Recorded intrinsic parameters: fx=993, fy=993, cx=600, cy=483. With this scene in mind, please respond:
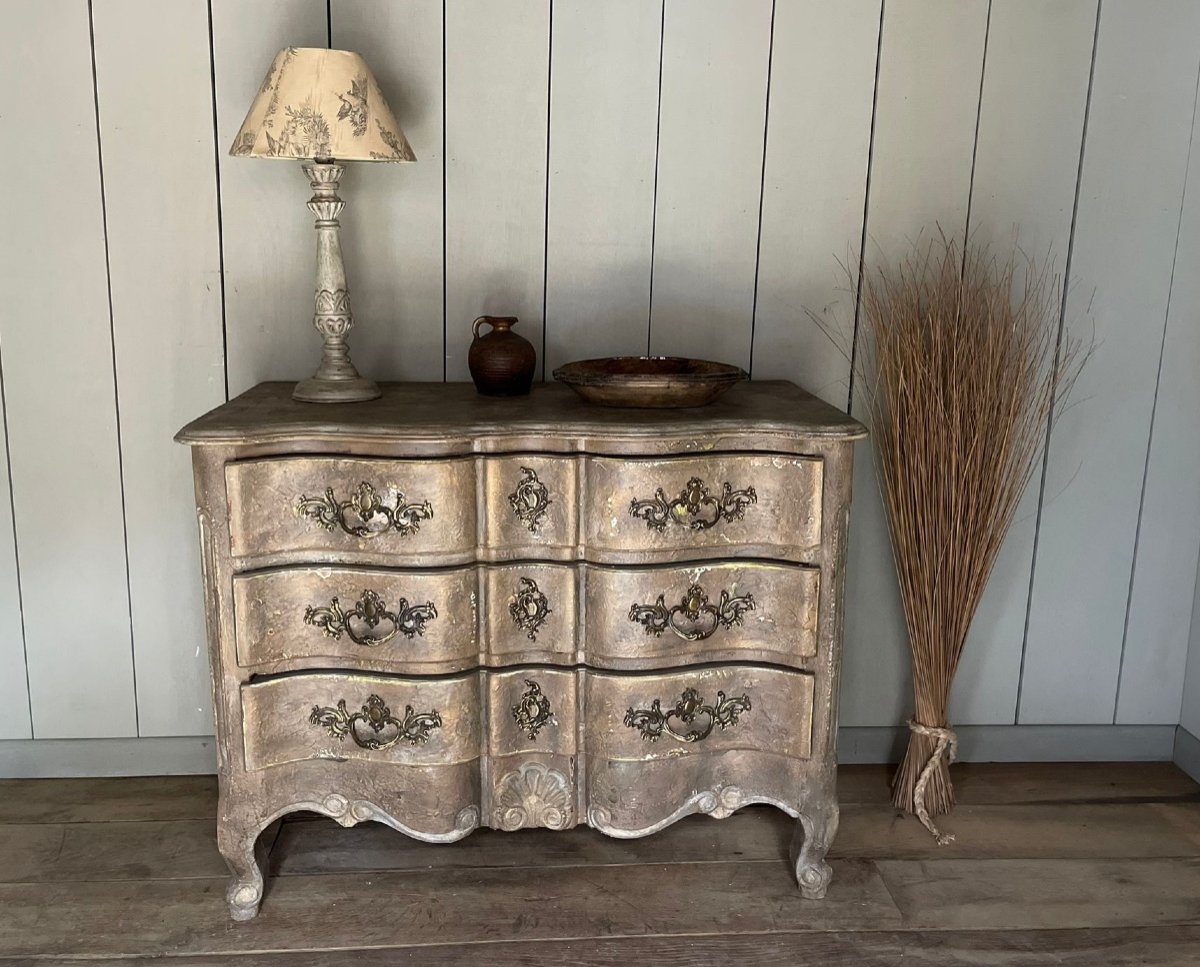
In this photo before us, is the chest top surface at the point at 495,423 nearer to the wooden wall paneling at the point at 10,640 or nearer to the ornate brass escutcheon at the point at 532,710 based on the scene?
the ornate brass escutcheon at the point at 532,710

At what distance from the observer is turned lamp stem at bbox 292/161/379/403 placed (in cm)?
185

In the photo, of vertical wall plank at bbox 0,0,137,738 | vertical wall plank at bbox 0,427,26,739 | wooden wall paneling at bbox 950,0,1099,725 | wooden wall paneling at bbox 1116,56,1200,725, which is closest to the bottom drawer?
vertical wall plank at bbox 0,0,137,738

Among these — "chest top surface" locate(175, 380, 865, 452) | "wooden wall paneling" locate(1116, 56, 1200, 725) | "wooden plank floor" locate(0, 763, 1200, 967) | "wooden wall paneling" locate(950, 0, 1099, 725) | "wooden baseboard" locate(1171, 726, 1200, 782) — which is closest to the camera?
"chest top surface" locate(175, 380, 865, 452)

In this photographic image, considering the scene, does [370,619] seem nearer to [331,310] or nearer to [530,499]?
[530,499]

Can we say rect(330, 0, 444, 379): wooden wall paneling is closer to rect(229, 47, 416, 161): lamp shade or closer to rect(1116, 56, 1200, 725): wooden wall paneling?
rect(229, 47, 416, 161): lamp shade

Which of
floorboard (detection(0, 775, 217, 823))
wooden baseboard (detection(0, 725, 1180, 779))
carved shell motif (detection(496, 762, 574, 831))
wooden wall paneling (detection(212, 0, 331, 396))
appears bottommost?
floorboard (detection(0, 775, 217, 823))

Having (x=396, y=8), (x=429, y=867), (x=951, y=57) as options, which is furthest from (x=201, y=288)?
(x=951, y=57)

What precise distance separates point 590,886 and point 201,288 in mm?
1472

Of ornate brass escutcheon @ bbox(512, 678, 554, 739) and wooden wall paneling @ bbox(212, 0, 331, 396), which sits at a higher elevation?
wooden wall paneling @ bbox(212, 0, 331, 396)

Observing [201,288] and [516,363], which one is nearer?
[516,363]

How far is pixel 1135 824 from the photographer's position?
2.21m

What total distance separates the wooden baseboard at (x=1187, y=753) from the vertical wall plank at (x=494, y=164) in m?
1.84

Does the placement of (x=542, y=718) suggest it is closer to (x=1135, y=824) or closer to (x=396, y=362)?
(x=396, y=362)

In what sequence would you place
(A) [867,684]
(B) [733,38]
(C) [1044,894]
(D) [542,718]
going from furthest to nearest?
(A) [867,684]
(B) [733,38]
(C) [1044,894]
(D) [542,718]
